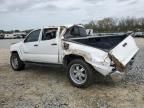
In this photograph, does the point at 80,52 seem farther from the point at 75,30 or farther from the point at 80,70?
the point at 75,30

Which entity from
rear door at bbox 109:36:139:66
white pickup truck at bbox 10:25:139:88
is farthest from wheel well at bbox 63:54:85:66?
rear door at bbox 109:36:139:66

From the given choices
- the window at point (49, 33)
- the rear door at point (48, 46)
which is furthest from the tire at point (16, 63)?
the window at point (49, 33)

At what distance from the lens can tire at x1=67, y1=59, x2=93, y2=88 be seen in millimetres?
6812

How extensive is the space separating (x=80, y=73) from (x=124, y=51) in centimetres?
141

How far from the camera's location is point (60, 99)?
600 cm

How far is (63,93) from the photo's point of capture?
653 cm

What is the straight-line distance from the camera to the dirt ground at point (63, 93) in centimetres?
563

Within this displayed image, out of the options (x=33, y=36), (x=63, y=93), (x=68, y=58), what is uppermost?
(x=33, y=36)

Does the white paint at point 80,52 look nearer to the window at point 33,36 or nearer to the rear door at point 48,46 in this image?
the rear door at point 48,46

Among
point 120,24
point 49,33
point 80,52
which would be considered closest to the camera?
point 80,52

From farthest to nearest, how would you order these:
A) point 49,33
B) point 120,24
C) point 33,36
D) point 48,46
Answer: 1. point 120,24
2. point 33,36
3. point 49,33
4. point 48,46

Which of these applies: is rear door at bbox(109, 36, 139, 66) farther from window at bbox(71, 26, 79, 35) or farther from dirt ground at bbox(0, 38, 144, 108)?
window at bbox(71, 26, 79, 35)

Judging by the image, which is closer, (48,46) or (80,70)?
(80,70)

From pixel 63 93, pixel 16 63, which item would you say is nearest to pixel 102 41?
pixel 63 93
